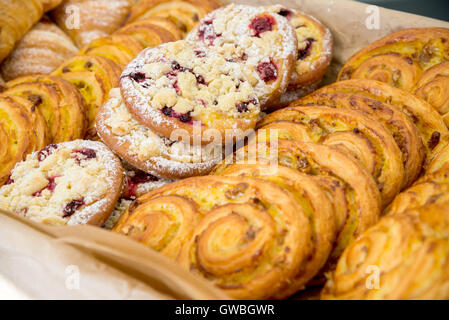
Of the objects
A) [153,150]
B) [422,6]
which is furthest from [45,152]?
[422,6]

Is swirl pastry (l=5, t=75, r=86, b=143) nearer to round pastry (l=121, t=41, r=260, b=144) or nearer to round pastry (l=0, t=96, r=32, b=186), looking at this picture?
round pastry (l=0, t=96, r=32, b=186)

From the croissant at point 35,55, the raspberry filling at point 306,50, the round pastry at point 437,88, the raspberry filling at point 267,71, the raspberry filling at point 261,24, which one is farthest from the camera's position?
the croissant at point 35,55

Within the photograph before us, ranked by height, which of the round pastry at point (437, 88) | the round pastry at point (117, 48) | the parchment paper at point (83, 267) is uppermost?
the round pastry at point (117, 48)

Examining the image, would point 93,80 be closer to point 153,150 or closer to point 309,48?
point 153,150

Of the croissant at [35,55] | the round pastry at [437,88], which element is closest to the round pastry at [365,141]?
the round pastry at [437,88]

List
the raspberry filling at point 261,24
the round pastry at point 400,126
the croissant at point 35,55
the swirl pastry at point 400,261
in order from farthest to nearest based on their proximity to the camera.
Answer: the croissant at point 35,55 → the raspberry filling at point 261,24 → the round pastry at point 400,126 → the swirl pastry at point 400,261

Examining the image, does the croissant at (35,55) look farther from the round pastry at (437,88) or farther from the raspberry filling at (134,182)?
the round pastry at (437,88)
